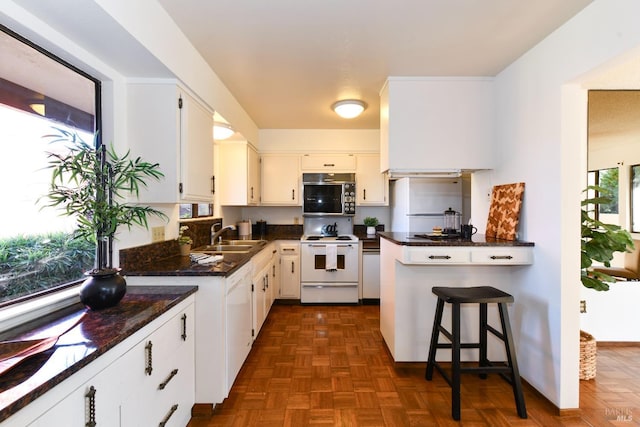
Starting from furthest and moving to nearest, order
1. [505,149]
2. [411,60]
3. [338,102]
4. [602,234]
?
[338,102]
[505,149]
[411,60]
[602,234]

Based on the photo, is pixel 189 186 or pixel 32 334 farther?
pixel 189 186

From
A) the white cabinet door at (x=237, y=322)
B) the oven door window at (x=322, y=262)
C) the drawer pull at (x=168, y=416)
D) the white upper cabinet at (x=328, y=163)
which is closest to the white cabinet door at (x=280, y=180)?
the white upper cabinet at (x=328, y=163)

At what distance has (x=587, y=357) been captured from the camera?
6.97ft

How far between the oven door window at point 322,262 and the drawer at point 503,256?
192 cm

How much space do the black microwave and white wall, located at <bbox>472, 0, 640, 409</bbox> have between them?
84.4 inches

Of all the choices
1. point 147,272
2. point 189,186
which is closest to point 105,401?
point 147,272

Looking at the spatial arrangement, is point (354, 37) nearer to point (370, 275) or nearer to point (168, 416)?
point (168, 416)

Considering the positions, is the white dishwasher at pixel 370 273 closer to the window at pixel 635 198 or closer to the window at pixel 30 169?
the window at pixel 30 169

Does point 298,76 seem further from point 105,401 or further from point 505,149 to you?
point 105,401

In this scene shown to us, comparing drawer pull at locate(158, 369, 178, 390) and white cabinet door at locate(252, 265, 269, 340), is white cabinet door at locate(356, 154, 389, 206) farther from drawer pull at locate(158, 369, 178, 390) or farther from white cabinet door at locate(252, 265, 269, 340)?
drawer pull at locate(158, 369, 178, 390)

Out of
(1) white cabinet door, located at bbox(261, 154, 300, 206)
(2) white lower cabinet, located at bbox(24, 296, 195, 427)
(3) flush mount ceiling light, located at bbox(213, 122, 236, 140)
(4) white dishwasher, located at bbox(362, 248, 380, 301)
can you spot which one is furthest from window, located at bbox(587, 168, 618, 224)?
(2) white lower cabinet, located at bbox(24, 296, 195, 427)

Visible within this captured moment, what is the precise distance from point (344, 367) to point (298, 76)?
239 centimetres

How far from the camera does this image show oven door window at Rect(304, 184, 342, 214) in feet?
13.1

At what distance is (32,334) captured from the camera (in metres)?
1.13
